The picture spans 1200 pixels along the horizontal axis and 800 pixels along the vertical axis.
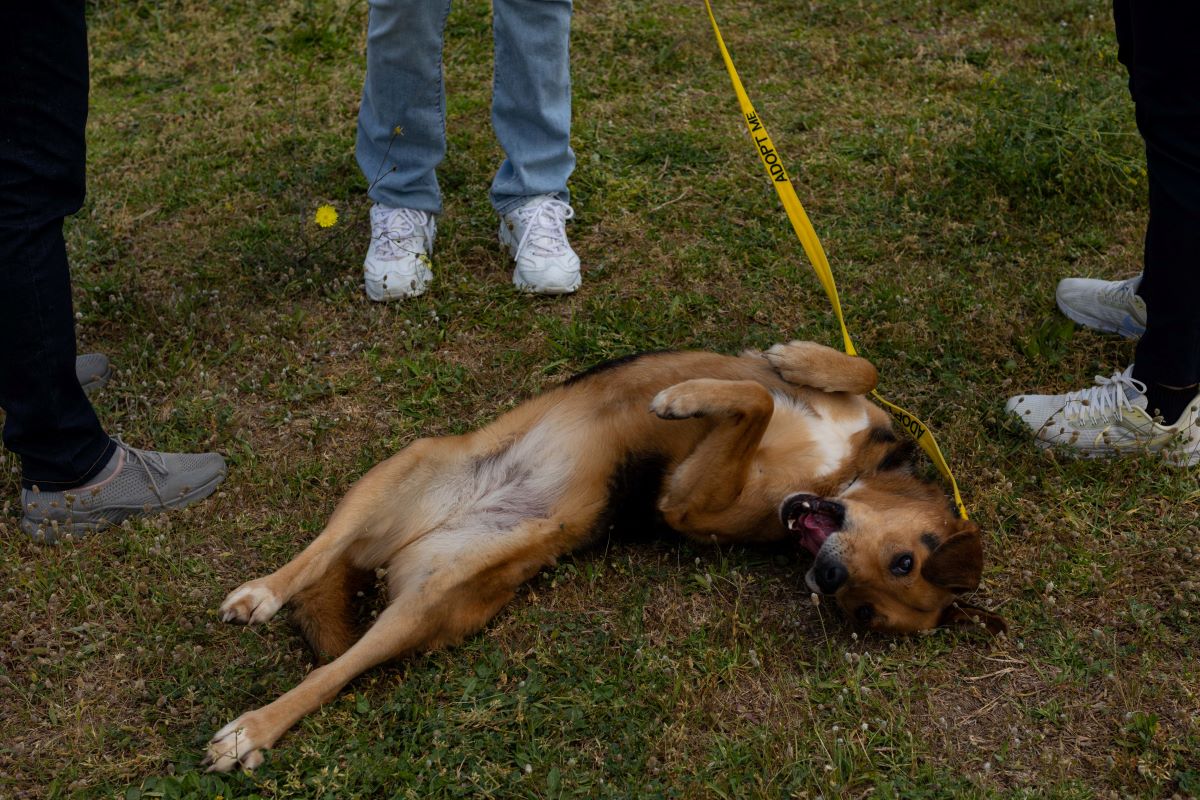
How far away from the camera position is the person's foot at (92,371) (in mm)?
4203

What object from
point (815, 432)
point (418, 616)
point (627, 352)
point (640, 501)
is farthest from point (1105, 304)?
point (418, 616)

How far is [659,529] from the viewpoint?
360 centimetres

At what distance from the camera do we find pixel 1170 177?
3.34 m

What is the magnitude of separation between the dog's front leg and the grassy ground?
0.18 m

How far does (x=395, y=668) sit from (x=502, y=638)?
0.36 m

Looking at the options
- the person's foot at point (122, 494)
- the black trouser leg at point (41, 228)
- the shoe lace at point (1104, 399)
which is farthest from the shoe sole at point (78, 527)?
the shoe lace at point (1104, 399)

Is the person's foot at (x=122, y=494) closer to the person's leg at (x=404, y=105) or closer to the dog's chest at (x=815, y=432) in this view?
the person's leg at (x=404, y=105)

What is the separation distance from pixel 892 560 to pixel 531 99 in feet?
8.71

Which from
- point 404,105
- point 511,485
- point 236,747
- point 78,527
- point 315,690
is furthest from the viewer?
point 404,105

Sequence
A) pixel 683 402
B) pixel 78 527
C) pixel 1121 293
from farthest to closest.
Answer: pixel 1121 293, pixel 78 527, pixel 683 402

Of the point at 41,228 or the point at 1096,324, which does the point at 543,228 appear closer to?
the point at 41,228

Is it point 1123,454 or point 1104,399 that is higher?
point 1104,399

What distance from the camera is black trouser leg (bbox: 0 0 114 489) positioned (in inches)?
117

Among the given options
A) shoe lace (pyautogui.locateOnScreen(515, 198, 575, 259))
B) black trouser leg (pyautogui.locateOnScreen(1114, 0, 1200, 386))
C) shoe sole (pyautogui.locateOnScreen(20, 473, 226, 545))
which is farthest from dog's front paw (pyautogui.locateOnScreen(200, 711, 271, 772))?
black trouser leg (pyautogui.locateOnScreen(1114, 0, 1200, 386))
